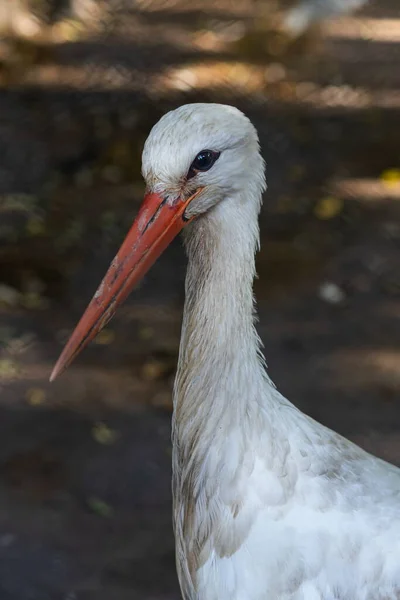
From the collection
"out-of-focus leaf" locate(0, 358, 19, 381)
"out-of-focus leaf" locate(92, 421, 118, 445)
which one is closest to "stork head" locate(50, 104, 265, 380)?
"out-of-focus leaf" locate(92, 421, 118, 445)

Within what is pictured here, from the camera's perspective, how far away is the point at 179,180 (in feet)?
6.04

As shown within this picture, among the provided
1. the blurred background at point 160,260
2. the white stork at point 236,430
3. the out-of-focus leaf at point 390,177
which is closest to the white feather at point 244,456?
the white stork at point 236,430

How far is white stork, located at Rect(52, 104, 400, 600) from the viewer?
6.13 ft

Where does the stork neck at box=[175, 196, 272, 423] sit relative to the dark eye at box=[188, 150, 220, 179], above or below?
below

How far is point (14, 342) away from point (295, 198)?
5.48 ft

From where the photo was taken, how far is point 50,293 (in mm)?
4145

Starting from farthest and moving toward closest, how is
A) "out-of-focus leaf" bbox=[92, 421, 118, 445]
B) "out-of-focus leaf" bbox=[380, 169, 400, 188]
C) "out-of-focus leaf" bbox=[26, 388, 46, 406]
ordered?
"out-of-focus leaf" bbox=[380, 169, 400, 188], "out-of-focus leaf" bbox=[26, 388, 46, 406], "out-of-focus leaf" bbox=[92, 421, 118, 445]

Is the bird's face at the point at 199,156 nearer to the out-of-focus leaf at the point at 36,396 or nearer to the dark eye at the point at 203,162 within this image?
the dark eye at the point at 203,162

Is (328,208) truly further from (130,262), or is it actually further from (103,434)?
(130,262)

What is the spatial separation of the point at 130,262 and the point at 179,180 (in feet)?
0.63

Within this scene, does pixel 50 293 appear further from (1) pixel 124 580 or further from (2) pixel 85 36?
(2) pixel 85 36

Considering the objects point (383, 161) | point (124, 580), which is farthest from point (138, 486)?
point (383, 161)

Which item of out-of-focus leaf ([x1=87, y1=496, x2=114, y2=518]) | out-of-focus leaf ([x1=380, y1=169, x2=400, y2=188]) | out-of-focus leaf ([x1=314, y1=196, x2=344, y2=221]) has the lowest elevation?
out-of-focus leaf ([x1=87, y1=496, x2=114, y2=518])

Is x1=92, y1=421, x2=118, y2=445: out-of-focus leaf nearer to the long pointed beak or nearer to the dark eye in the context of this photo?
the long pointed beak
